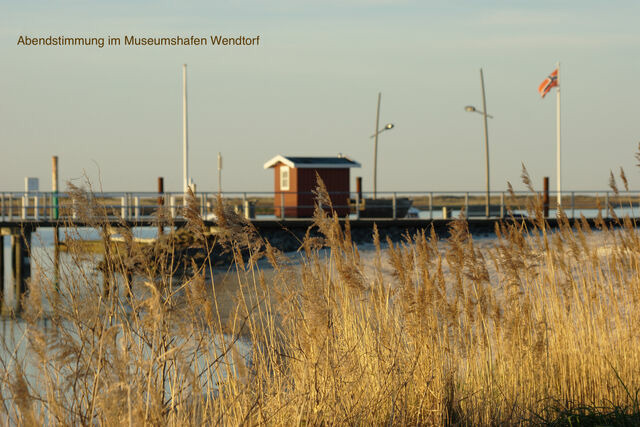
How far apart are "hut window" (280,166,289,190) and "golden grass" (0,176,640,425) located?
24.5m

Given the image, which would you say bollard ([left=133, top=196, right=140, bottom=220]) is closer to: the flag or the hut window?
the hut window

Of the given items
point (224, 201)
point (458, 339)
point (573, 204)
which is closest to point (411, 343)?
point (458, 339)

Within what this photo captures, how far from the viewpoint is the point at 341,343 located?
4.28 m

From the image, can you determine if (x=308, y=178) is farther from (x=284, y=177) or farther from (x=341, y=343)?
(x=341, y=343)

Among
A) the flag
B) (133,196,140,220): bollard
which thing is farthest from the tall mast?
the flag

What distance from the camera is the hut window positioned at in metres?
29.9

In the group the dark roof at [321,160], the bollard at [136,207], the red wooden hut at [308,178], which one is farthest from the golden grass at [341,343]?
the dark roof at [321,160]

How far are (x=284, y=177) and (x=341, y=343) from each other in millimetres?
26147

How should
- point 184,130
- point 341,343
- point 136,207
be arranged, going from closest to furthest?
point 341,343
point 136,207
point 184,130

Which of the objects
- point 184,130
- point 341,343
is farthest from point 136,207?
point 184,130

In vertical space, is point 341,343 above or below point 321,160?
below

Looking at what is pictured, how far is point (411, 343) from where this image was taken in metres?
4.24

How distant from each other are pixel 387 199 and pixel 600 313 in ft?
71.2

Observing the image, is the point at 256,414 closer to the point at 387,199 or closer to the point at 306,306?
the point at 306,306
